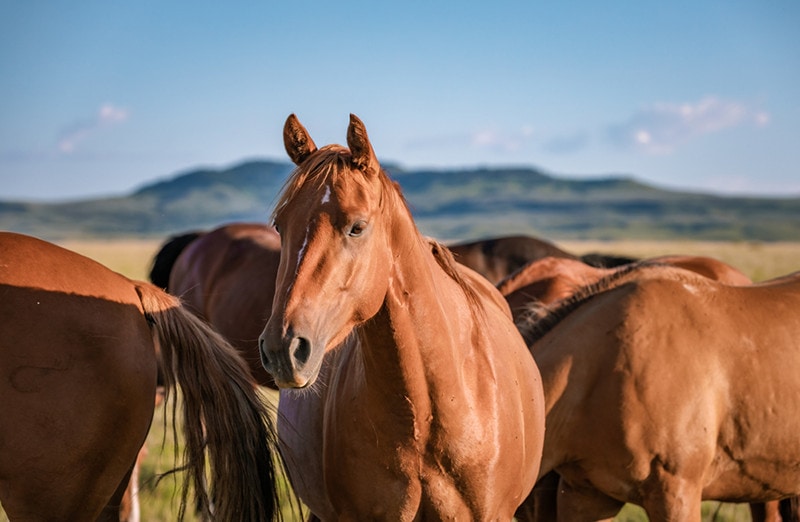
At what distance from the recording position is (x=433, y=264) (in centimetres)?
336

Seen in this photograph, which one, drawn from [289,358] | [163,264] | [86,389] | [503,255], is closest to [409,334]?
[289,358]

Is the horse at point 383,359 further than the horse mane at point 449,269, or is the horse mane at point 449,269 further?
the horse mane at point 449,269

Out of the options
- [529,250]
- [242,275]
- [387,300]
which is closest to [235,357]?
[387,300]

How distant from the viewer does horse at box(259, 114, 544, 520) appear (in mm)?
2770

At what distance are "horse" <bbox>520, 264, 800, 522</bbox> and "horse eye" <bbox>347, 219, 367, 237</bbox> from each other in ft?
6.48

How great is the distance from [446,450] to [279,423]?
132 centimetres

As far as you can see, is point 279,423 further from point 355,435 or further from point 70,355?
point 70,355

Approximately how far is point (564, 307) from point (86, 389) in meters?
2.71

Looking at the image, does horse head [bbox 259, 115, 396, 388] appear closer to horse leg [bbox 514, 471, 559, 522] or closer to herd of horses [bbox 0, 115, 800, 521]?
herd of horses [bbox 0, 115, 800, 521]

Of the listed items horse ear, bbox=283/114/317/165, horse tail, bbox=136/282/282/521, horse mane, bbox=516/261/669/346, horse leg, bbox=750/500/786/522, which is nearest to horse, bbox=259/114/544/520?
horse ear, bbox=283/114/317/165

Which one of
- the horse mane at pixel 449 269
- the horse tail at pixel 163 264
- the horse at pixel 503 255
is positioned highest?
the horse mane at pixel 449 269

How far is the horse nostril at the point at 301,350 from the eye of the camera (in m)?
2.61

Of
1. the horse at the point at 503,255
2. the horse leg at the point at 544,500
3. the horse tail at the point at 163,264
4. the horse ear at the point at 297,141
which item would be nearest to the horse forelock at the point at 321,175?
the horse ear at the point at 297,141

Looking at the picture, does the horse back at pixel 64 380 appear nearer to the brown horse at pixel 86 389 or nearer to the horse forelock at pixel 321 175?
the brown horse at pixel 86 389
